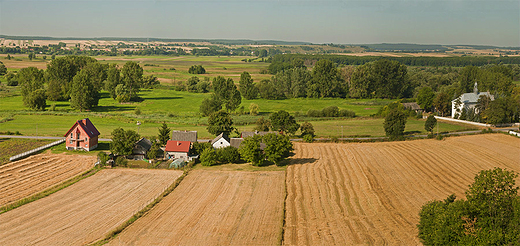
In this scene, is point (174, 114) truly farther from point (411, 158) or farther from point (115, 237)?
point (115, 237)

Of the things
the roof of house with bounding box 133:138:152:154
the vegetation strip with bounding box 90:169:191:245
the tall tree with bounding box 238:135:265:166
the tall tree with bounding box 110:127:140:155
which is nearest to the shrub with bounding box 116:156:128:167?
the tall tree with bounding box 110:127:140:155

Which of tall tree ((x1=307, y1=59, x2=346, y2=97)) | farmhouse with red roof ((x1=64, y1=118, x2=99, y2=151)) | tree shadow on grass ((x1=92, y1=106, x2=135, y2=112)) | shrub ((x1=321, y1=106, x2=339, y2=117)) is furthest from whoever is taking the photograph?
tall tree ((x1=307, y1=59, x2=346, y2=97))

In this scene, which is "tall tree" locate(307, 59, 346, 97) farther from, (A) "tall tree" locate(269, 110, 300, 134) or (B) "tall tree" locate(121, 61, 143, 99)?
(A) "tall tree" locate(269, 110, 300, 134)

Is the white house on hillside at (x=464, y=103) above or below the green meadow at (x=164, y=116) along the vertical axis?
above

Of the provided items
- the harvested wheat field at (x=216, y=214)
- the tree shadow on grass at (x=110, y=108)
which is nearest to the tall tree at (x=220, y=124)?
the harvested wheat field at (x=216, y=214)

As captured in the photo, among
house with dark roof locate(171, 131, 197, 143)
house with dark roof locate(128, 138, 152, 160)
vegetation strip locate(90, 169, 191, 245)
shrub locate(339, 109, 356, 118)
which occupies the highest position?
shrub locate(339, 109, 356, 118)

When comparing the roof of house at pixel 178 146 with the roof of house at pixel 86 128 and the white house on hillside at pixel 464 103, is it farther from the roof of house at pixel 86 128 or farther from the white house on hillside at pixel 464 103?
the white house on hillside at pixel 464 103

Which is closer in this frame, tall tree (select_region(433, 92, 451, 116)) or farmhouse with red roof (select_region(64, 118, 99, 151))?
farmhouse with red roof (select_region(64, 118, 99, 151))
